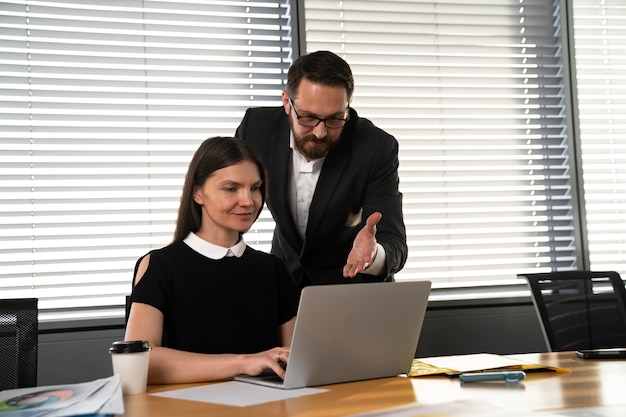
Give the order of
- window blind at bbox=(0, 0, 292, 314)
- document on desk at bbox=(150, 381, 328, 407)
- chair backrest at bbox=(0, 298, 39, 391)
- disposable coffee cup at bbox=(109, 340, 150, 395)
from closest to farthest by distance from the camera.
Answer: document on desk at bbox=(150, 381, 328, 407)
disposable coffee cup at bbox=(109, 340, 150, 395)
chair backrest at bbox=(0, 298, 39, 391)
window blind at bbox=(0, 0, 292, 314)

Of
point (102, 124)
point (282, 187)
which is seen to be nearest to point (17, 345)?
point (282, 187)

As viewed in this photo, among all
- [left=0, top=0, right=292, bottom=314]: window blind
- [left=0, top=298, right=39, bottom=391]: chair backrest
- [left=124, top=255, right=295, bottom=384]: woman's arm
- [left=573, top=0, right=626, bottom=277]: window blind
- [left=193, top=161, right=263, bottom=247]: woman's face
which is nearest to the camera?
[left=124, top=255, right=295, bottom=384]: woman's arm

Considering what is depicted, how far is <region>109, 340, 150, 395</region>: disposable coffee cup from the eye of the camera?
1542mm

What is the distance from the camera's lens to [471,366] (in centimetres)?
175

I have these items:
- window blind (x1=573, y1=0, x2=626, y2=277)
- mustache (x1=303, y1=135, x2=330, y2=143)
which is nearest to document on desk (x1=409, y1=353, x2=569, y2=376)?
mustache (x1=303, y1=135, x2=330, y2=143)

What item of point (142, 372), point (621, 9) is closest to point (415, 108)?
point (621, 9)

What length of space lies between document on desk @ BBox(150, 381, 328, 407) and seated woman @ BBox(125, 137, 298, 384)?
0.28 m

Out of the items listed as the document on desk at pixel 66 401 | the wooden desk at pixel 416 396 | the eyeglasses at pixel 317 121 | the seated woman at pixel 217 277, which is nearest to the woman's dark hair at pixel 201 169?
the seated woman at pixel 217 277

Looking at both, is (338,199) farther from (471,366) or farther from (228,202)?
(471,366)

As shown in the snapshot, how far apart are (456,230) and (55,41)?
2066 mm

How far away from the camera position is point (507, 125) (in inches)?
151

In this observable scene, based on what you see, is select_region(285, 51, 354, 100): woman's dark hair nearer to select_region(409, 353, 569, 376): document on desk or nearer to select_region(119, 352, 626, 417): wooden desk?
select_region(409, 353, 569, 376): document on desk

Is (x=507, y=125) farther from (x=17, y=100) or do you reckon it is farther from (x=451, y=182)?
(x=17, y=100)

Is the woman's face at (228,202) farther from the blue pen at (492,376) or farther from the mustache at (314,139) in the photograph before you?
the blue pen at (492,376)
